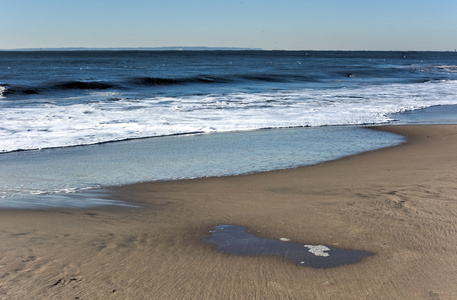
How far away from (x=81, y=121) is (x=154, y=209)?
27.8 ft

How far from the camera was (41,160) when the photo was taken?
8266 millimetres

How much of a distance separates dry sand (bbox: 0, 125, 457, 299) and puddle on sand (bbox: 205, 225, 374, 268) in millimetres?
95

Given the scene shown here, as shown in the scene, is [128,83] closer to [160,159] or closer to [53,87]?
[53,87]

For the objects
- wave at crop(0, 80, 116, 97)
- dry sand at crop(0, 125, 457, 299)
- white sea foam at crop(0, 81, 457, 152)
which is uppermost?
dry sand at crop(0, 125, 457, 299)

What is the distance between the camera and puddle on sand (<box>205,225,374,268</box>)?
147 inches

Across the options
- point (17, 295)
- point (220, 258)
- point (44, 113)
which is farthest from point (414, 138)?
point (44, 113)

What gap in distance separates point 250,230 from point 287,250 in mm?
629

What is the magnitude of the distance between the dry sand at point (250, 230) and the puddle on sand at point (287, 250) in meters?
0.09

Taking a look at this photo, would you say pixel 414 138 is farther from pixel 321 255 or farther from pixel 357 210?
pixel 321 255

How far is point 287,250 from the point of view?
396cm

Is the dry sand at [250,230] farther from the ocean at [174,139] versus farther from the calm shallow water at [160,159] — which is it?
the ocean at [174,139]

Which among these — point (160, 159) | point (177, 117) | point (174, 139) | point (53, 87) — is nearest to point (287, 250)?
point (160, 159)

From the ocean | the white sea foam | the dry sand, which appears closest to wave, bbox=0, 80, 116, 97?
the ocean

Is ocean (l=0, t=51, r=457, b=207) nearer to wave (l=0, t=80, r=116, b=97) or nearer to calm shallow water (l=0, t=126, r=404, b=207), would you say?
calm shallow water (l=0, t=126, r=404, b=207)
